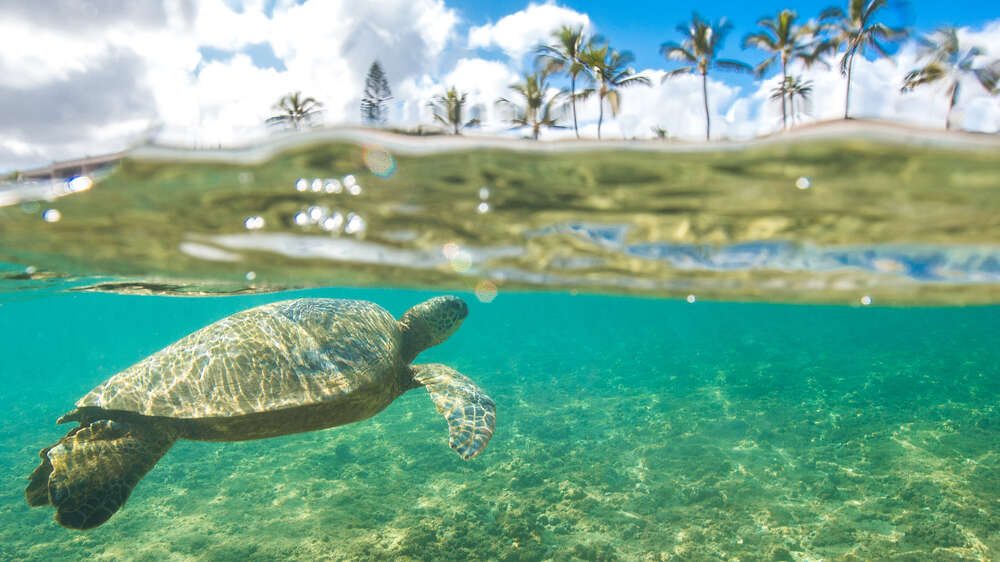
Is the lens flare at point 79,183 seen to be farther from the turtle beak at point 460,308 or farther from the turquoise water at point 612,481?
the turquoise water at point 612,481

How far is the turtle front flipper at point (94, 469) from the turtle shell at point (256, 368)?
372mm

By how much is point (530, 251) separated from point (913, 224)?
6.88 meters

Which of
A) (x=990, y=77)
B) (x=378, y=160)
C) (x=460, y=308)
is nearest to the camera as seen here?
(x=378, y=160)

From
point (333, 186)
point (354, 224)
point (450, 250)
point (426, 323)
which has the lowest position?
point (426, 323)

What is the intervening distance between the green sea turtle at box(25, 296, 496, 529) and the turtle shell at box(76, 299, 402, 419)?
0.05ft

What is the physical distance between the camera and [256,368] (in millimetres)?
6438

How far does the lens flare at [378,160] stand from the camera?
21.4 feet

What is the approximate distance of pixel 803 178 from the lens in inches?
262

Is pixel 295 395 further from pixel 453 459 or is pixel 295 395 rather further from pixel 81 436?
pixel 453 459

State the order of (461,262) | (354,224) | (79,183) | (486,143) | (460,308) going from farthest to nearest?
1. (461,262)
2. (460,308)
3. (354,224)
4. (79,183)
5. (486,143)

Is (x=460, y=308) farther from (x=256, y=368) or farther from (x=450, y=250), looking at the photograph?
(x=256, y=368)

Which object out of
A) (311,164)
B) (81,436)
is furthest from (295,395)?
(311,164)

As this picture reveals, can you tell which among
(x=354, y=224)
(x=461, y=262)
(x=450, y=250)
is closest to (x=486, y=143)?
(x=354, y=224)

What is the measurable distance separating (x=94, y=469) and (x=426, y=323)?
538cm
